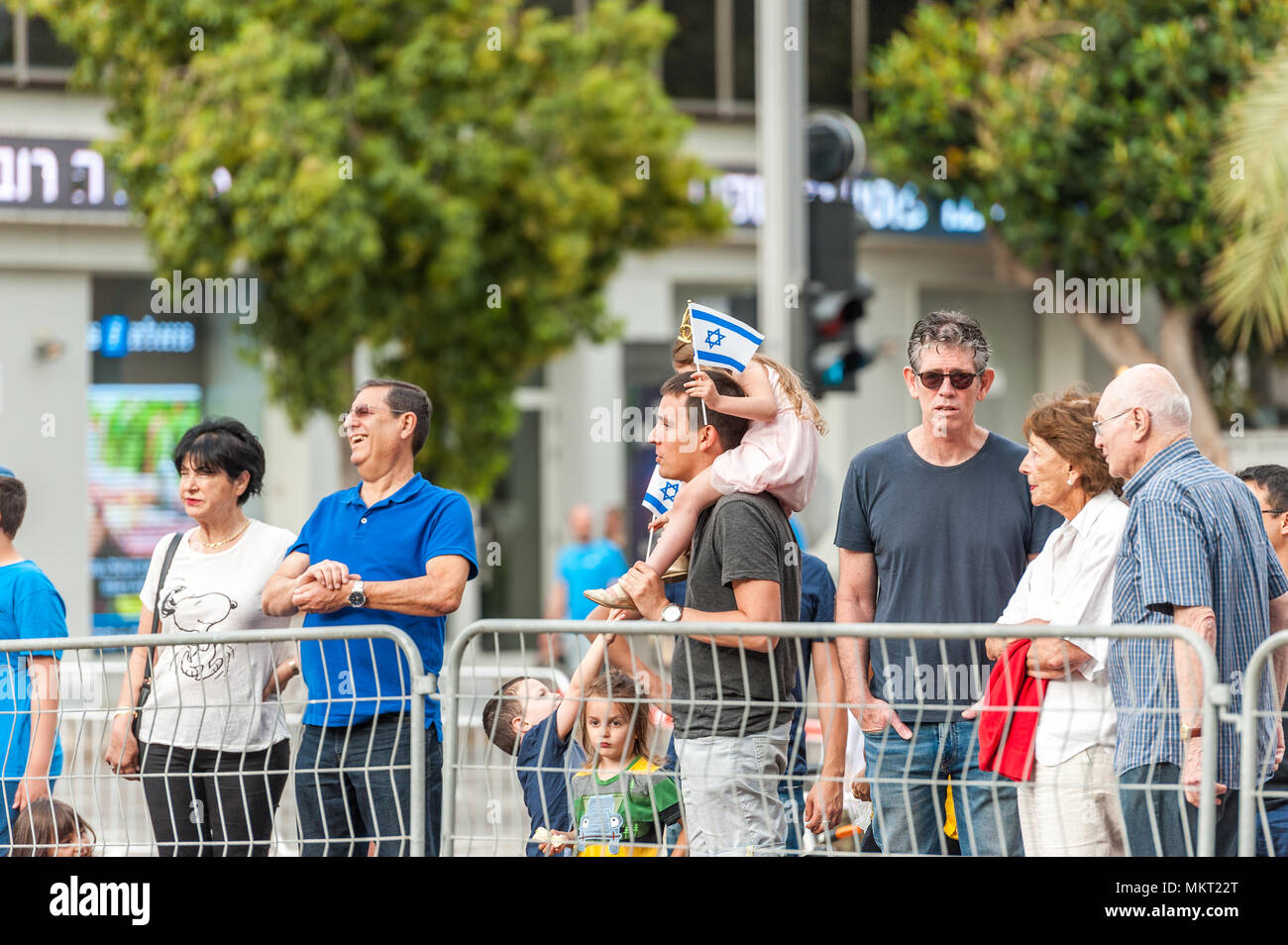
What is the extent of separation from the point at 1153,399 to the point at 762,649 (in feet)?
3.95

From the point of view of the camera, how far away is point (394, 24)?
472 inches

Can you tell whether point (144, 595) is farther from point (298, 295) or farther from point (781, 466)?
point (298, 295)

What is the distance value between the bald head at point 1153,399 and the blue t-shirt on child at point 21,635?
10.2 feet

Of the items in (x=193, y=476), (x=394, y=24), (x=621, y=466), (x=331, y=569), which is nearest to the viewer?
(x=331, y=569)

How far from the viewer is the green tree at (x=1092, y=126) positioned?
535 inches

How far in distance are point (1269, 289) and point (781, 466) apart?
21.6ft

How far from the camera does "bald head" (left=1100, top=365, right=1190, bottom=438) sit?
432cm

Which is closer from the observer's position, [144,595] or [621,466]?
[144,595]

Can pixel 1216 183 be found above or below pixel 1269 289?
above

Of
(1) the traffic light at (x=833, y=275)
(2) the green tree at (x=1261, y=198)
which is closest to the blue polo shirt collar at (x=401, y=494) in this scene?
(1) the traffic light at (x=833, y=275)

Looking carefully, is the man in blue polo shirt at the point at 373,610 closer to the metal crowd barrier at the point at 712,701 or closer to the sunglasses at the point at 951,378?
the metal crowd barrier at the point at 712,701

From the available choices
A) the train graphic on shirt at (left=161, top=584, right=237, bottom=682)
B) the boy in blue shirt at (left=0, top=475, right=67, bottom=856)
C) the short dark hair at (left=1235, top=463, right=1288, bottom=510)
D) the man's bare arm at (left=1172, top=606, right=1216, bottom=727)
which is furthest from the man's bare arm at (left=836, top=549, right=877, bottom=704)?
the boy in blue shirt at (left=0, top=475, right=67, bottom=856)
